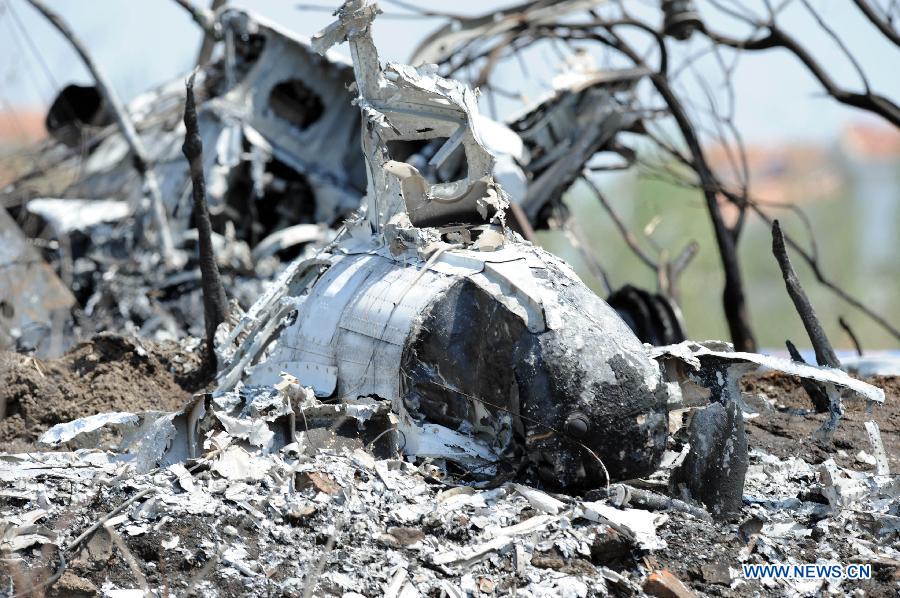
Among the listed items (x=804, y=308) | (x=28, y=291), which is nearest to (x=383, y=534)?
(x=804, y=308)

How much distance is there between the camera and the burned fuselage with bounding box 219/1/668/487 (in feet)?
15.7

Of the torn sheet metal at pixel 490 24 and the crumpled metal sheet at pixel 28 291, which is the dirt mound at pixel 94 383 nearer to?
the crumpled metal sheet at pixel 28 291

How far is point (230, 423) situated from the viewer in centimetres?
509

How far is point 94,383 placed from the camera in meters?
6.84

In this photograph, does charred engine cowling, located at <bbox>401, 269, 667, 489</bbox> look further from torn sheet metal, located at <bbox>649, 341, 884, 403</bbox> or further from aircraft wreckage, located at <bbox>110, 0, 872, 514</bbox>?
torn sheet metal, located at <bbox>649, 341, 884, 403</bbox>

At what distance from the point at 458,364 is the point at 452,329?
0.16m

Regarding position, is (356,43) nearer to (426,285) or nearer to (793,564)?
(426,285)

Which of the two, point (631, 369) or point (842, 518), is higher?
point (631, 369)

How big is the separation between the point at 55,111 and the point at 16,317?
3.08 meters

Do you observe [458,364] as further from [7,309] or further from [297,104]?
[297,104]

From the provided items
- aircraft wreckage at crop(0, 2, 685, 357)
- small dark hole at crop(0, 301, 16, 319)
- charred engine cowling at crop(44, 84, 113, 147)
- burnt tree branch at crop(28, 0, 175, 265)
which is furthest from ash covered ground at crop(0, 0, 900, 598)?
charred engine cowling at crop(44, 84, 113, 147)

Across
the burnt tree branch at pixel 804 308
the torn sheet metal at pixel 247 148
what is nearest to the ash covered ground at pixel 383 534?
the burnt tree branch at pixel 804 308

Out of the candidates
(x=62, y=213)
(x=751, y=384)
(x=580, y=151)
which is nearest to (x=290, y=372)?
(x=751, y=384)

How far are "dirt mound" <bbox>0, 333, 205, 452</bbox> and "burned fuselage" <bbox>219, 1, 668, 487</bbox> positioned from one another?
89 cm
